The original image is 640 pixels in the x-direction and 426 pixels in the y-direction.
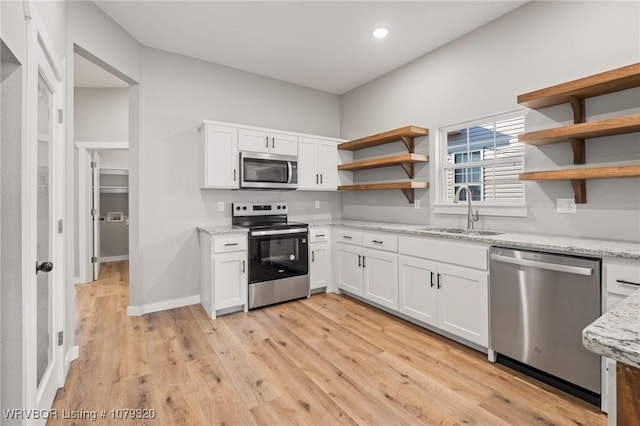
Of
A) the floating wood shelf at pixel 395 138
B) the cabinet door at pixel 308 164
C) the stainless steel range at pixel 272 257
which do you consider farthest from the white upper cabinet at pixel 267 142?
the floating wood shelf at pixel 395 138

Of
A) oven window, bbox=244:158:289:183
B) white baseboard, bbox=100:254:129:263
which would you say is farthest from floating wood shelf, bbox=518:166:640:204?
white baseboard, bbox=100:254:129:263

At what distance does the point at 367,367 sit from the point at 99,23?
3.79m

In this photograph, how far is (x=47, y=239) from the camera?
6.48 ft

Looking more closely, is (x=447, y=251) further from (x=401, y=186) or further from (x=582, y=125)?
(x=582, y=125)

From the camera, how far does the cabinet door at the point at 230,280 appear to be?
11.1ft

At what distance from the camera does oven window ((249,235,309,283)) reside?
359 cm

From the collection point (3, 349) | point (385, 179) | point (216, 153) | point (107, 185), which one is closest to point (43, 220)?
point (3, 349)

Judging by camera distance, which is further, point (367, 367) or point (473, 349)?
point (473, 349)

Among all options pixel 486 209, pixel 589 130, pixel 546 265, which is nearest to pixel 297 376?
pixel 546 265

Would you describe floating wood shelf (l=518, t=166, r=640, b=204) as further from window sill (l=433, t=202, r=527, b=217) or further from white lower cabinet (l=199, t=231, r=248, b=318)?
white lower cabinet (l=199, t=231, r=248, b=318)

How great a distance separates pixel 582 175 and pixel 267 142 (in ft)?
10.2

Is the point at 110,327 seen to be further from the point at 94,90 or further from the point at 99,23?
the point at 94,90

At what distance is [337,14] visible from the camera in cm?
296

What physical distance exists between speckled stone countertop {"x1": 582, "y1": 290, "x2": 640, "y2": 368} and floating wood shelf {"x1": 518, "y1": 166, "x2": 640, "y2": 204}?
170 centimetres
